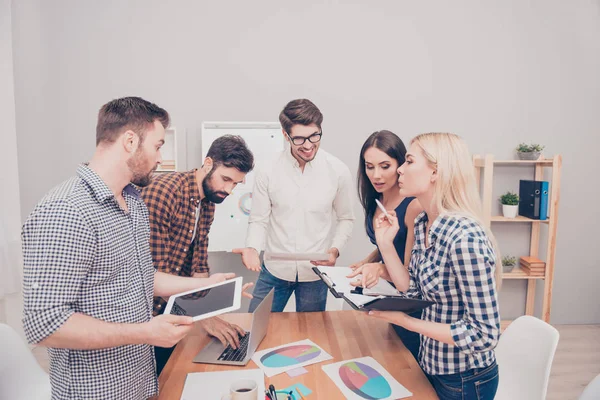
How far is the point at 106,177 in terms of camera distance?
4.03 feet

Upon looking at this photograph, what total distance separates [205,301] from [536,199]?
126 inches

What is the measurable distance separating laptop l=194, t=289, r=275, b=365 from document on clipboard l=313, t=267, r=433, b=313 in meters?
0.28

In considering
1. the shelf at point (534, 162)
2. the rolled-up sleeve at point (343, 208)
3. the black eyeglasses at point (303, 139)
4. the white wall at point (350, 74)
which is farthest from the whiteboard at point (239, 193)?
the shelf at point (534, 162)

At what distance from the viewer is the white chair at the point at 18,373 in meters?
1.66

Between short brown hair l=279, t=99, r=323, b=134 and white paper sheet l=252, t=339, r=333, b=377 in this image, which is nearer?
white paper sheet l=252, t=339, r=333, b=377

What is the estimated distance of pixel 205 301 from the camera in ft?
4.57

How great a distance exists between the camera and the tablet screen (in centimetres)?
134

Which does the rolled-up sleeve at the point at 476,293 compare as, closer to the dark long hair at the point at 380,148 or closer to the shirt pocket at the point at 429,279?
the shirt pocket at the point at 429,279

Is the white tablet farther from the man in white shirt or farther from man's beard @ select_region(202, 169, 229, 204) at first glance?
the man in white shirt

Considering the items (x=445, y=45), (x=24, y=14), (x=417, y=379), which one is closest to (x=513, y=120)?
(x=445, y=45)

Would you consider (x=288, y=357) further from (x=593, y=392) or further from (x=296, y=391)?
(x=593, y=392)

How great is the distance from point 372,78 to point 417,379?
2819 mm

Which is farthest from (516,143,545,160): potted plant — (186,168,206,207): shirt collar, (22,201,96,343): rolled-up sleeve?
(22,201,96,343): rolled-up sleeve

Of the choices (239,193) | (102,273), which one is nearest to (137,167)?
(102,273)
